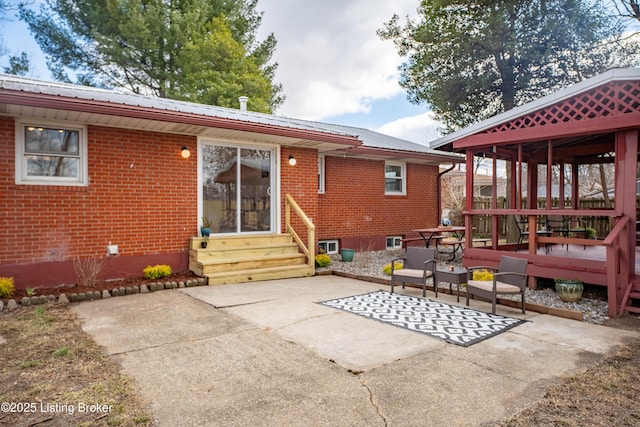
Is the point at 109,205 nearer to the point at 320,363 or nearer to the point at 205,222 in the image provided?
the point at 205,222

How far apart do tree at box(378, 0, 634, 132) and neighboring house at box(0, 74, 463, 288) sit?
385 cm

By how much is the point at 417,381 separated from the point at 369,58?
17227mm

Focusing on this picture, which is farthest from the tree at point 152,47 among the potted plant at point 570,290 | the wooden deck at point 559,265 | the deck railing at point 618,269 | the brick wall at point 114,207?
the deck railing at point 618,269

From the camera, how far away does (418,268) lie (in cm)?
704

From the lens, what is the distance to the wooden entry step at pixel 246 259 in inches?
308

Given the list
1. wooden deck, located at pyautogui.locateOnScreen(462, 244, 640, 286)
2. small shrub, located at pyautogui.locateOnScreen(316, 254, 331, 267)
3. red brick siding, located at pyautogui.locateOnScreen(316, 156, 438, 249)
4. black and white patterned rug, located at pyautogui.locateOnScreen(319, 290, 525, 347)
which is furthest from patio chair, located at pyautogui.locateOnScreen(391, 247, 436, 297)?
red brick siding, located at pyautogui.locateOnScreen(316, 156, 438, 249)

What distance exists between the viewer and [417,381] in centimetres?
333

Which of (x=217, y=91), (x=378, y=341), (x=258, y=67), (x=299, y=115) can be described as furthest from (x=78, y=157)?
(x=299, y=115)

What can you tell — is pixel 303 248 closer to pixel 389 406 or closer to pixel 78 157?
pixel 78 157

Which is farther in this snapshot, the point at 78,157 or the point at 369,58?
the point at 369,58

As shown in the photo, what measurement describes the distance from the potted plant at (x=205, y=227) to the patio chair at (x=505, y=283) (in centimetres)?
510

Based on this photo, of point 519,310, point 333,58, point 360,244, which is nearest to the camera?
point 519,310

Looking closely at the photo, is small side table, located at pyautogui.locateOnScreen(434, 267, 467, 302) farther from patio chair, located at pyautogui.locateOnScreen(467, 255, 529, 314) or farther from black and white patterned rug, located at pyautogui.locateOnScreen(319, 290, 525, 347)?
black and white patterned rug, located at pyautogui.locateOnScreen(319, 290, 525, 347)

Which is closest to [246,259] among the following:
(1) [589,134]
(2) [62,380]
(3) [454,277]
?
(3) [454,277]
